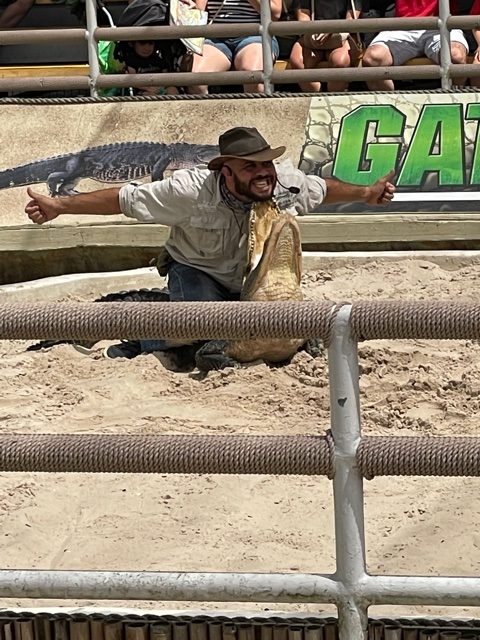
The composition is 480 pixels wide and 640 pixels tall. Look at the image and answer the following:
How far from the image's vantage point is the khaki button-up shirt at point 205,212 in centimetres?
539

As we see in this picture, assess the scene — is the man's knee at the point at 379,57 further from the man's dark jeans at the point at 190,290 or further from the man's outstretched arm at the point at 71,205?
the man's outstretched arm at the point at 71,205

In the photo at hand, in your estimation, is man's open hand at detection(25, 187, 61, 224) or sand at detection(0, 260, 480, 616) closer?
sand at detection(0, 260, 480, 616)

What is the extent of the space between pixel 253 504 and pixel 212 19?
495 cm

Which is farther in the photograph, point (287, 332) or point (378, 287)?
point (378, 287)

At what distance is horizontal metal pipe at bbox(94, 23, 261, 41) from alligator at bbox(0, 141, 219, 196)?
76 centimetres

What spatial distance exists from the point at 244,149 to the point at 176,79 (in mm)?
2684

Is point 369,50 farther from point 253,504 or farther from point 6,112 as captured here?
point 253,504

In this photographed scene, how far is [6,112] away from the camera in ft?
25.3

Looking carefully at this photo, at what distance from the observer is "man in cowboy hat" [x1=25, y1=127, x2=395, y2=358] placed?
17.3 feet

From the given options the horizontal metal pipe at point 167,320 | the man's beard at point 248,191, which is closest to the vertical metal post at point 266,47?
the man's beard at point 248,191

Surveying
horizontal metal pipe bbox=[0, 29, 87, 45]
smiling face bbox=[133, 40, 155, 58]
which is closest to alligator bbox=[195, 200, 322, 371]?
horizontal metal pipe bbox=[0, 29, 87, 45]

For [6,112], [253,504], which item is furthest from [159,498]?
[6,112]

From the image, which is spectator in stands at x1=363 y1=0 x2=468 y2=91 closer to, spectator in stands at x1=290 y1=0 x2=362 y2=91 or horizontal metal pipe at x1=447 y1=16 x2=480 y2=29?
spectator in stands at x1=290 y1=0 x2=362 y2=91

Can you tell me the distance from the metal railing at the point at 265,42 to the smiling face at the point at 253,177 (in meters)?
2.30
